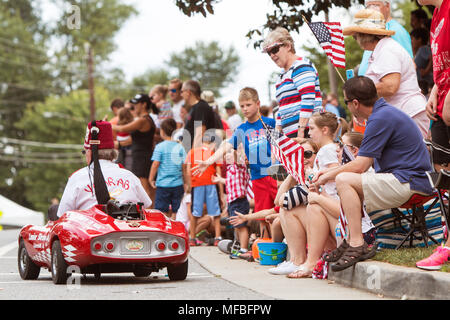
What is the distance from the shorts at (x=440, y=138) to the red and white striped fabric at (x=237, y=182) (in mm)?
4317

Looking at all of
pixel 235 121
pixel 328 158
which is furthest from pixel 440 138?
pixel 235 121

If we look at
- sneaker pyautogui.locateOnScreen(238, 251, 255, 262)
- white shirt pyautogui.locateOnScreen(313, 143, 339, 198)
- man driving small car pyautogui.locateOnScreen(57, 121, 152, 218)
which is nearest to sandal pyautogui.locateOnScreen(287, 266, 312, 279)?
white shirt pyautogui.locateOnScreen(313, 143, 339, 198)

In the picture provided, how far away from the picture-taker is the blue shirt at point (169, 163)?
14109 mm

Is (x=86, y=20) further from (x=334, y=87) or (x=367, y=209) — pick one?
(x=367, y=209)

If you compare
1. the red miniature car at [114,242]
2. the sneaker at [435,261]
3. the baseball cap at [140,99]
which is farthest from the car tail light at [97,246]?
the baseball cap at [140,99]

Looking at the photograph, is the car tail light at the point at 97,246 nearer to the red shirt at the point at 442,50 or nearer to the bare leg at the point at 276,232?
the bare leg at the point at 276,232

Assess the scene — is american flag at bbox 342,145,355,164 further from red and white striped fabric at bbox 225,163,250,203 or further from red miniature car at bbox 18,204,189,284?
red and white striped fabric at bbox 225,163,250,203

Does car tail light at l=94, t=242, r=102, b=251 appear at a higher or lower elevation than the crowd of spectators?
lower

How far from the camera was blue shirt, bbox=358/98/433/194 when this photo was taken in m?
7.39

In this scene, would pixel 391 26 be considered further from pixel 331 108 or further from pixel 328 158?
pixel 331 108

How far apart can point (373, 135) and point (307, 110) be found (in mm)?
2254

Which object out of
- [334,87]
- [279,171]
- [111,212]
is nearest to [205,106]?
[279,171]

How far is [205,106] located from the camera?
13.4 metres

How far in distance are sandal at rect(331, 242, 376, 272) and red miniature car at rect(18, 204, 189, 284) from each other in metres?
1.65
